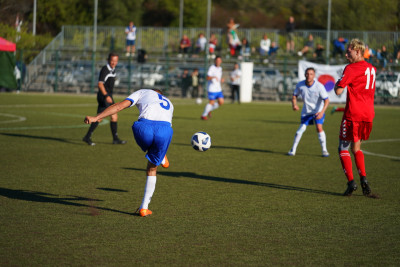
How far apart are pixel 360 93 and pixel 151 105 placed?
10.1 feet

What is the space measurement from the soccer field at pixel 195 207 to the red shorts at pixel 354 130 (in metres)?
0.87

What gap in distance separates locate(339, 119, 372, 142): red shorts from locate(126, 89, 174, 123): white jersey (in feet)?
8.96

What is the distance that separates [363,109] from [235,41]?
30.5m

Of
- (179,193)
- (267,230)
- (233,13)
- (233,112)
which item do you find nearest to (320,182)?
(179,193)

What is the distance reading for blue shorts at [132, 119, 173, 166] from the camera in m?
7.14

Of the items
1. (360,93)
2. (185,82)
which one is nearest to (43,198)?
(360,93)

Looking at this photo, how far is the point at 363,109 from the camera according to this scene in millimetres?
8539

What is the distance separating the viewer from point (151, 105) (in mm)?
7199

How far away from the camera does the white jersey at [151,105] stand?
718cm

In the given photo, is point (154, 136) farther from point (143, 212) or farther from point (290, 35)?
point (290, 35)

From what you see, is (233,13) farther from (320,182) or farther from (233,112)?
(320,182)

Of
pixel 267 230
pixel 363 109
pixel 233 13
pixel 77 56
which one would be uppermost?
pixel 233 13

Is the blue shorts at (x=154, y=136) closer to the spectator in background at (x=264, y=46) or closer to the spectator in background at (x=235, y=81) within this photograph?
the spectator in background at (x=235, y=81)

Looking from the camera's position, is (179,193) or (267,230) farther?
(179,193)
